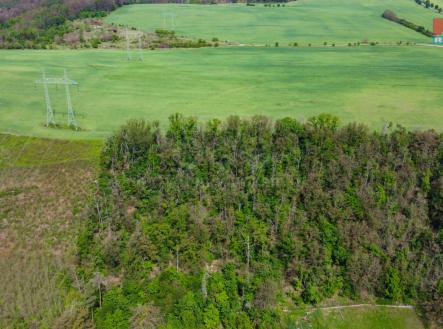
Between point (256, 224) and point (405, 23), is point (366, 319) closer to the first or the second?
point (256, 224)

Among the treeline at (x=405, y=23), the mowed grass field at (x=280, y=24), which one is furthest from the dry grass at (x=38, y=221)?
the treeline at (x=405, y=23)

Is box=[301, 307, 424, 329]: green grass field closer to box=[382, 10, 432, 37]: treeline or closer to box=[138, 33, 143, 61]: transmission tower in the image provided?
box=[138, 33, 143, 61]: transmission tower

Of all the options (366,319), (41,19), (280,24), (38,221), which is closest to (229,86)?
(38,221)

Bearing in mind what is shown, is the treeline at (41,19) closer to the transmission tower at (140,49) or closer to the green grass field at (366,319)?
the transmission tower at (140,49)

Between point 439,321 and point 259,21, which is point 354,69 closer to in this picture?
point 259,21

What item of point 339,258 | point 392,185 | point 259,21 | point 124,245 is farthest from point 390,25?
point 124,245
